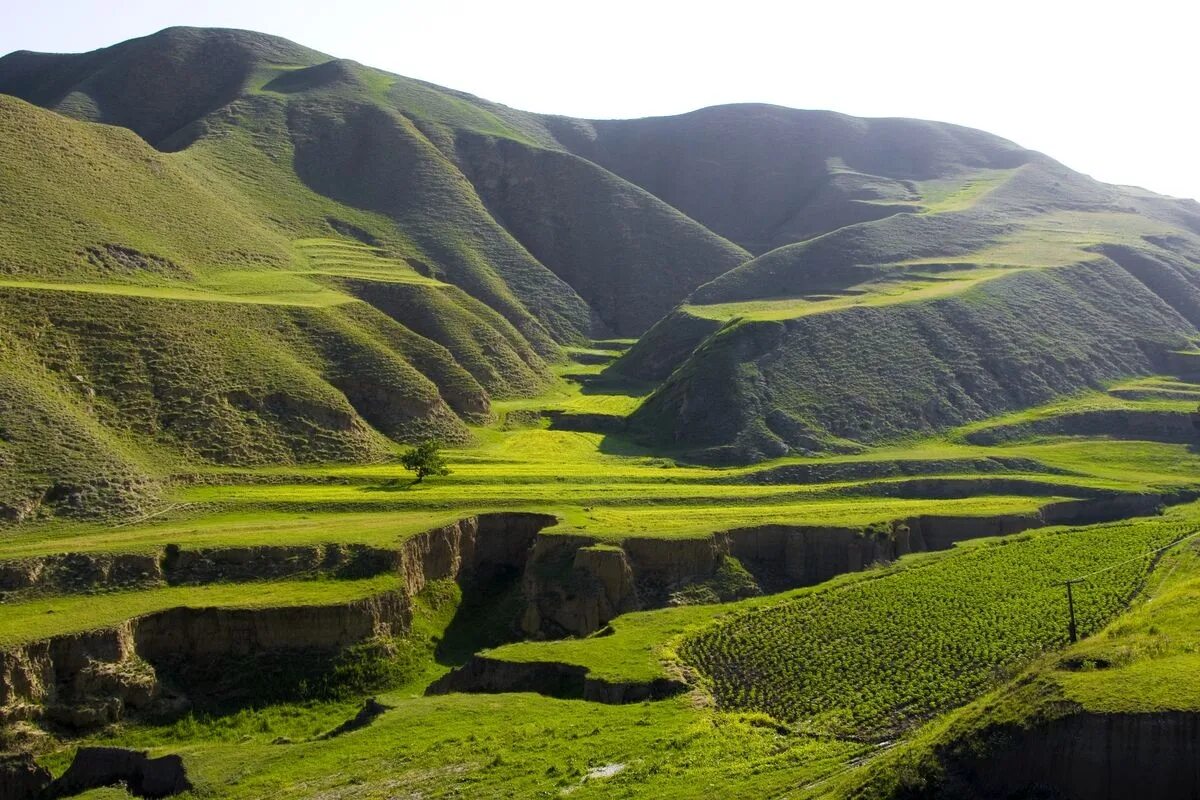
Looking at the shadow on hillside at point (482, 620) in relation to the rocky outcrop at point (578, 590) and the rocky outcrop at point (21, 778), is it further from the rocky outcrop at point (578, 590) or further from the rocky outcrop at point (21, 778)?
the rocky outcrop at point (21, 778)

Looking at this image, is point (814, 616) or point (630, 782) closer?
point (630, 782)

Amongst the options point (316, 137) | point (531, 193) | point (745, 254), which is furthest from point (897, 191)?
point (316, 137)

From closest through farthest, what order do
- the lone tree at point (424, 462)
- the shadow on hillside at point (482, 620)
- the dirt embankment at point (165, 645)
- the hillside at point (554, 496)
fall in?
the hillside at point (554, 496)
the dirt embankment at point (165, 645)
the shadow on hillside at point (482, 620)
the lone tree at point (424, 462)

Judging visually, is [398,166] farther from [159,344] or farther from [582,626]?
[582,626]

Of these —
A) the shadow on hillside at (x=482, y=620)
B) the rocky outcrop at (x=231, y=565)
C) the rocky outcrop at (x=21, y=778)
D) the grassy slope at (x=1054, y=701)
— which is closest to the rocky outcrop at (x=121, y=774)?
the rocky outcrop at (x=21, y=778)

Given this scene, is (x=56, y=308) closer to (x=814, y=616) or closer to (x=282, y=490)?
(x=282, y=490)

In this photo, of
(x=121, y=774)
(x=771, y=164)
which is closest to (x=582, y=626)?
(x=121, y=774)
